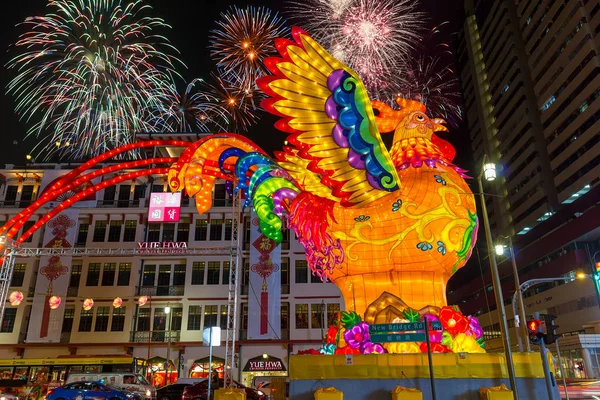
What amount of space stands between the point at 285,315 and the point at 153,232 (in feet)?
41.5

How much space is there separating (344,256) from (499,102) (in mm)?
70847

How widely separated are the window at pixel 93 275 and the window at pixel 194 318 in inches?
305

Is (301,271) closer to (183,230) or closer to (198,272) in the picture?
(198,272)

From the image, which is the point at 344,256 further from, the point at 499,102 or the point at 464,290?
the point at 499,102

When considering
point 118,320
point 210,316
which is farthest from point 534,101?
point 118,320

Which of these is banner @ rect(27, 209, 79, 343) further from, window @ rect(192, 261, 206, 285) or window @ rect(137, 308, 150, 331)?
window @ rect(192, 261, 206, 285)

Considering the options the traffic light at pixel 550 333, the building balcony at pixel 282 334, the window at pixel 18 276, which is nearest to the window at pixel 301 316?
the building balcony at pixel 282 334

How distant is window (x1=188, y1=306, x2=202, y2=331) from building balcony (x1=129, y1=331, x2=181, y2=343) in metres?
1.04

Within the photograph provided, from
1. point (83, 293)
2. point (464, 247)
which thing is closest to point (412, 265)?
point (464, 247)

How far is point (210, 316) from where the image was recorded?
36.7m

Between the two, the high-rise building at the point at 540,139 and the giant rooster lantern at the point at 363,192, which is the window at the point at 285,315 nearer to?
the high-rise building at the point at 540,139

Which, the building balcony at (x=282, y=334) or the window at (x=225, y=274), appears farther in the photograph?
the window at (x=225, y=274)

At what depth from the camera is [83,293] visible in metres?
37.1

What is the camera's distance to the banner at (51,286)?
1384 inches
